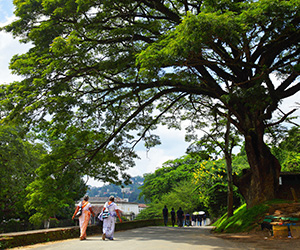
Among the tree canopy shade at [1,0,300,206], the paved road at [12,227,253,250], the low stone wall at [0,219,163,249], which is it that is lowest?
the paved road at [12,227,253,250]

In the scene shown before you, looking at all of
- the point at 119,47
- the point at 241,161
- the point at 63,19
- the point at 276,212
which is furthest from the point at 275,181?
the point at 241,161

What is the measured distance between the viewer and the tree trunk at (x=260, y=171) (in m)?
13.4

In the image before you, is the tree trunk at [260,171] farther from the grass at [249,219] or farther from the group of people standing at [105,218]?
the group of people standing at [105,218]

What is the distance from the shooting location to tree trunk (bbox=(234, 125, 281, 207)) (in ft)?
43.9

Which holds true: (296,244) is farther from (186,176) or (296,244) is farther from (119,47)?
(186,176)

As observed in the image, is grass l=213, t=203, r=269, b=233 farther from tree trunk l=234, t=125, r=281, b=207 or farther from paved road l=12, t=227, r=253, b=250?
paved road l=12, t=227, r=253, b=250

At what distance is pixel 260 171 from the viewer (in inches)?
535

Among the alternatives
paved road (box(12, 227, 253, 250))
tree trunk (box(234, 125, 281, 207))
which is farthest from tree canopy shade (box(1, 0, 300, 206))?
paved road (box(12, 227, 253, 250))

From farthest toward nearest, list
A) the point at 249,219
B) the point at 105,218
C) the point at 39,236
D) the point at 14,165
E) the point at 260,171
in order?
the point at 14,165, the point at 260,171, the point at 249,219, the point at 105,218, the point at 39,236

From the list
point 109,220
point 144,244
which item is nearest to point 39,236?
point 109,220

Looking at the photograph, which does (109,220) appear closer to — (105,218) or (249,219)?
(105,218)

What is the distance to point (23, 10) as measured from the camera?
40.7ft

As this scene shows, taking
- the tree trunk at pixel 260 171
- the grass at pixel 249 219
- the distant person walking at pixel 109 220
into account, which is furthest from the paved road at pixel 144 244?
the tree trunk at pixel 260 171

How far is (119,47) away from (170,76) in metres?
3.62
